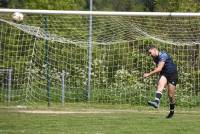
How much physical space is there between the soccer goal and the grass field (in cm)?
74

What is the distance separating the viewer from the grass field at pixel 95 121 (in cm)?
1304

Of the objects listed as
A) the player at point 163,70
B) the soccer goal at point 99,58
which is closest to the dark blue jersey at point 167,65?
the player at point 163,70

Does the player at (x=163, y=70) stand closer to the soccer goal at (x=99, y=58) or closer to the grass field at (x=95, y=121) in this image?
the grass field at (x=95, y=121)

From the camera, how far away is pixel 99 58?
2002cm

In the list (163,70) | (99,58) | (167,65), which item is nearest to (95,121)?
(163,70)

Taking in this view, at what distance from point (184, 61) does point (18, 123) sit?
7.39m

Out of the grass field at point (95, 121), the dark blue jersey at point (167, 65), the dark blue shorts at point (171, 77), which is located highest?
the dark blue jersey at point (167, 65)

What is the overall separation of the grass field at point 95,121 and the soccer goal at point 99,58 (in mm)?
742

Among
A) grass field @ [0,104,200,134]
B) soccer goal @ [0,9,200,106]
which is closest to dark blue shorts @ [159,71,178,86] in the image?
grass field @ [0,104,200,134]

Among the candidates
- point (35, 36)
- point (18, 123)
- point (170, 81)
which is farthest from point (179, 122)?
point (35, 36)

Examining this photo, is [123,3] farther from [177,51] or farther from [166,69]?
[166,69]

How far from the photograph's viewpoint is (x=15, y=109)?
18.2 metres

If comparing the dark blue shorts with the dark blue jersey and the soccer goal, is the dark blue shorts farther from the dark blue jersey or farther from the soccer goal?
the soccer goal

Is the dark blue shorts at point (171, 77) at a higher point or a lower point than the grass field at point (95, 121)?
higher
